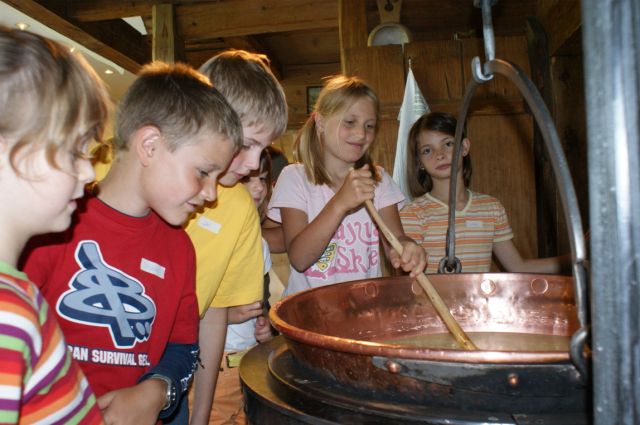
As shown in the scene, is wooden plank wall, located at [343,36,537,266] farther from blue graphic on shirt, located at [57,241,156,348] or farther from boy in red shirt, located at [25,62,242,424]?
blue graphic on shirt, located at [57,241,156,348]

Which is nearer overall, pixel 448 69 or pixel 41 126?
pixel 41 126

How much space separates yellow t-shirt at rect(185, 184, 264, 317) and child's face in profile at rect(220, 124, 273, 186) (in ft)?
0.23

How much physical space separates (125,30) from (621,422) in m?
4.23

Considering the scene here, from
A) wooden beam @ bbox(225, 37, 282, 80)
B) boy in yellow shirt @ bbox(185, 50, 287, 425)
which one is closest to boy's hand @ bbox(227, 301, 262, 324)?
boy in yellow shirt @ bbox(185, 50, 287, 425)

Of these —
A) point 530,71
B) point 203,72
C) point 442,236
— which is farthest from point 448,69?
point 203,72

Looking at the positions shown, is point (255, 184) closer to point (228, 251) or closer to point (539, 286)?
point (228, 251)

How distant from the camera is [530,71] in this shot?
2.81 metres

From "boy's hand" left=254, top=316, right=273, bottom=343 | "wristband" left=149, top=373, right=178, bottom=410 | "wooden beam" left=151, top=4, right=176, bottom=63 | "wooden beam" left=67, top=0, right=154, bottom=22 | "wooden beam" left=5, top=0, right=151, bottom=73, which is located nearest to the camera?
"wristband" left=149, top=373, right=178, bottom=410

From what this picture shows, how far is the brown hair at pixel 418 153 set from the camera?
7.71 ft

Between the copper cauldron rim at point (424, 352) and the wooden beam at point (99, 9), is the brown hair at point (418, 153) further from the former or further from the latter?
the wooden beam at point (99, 9)

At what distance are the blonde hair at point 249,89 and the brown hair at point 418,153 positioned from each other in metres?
1.10

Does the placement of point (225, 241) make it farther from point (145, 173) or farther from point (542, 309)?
point (542, 309)

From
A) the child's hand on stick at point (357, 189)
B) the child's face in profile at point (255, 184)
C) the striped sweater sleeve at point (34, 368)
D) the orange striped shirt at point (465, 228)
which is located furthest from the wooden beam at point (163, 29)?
the striped sweater sleeve at point (34, 368)

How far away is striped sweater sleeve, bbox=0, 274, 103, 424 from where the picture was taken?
0.59 m
